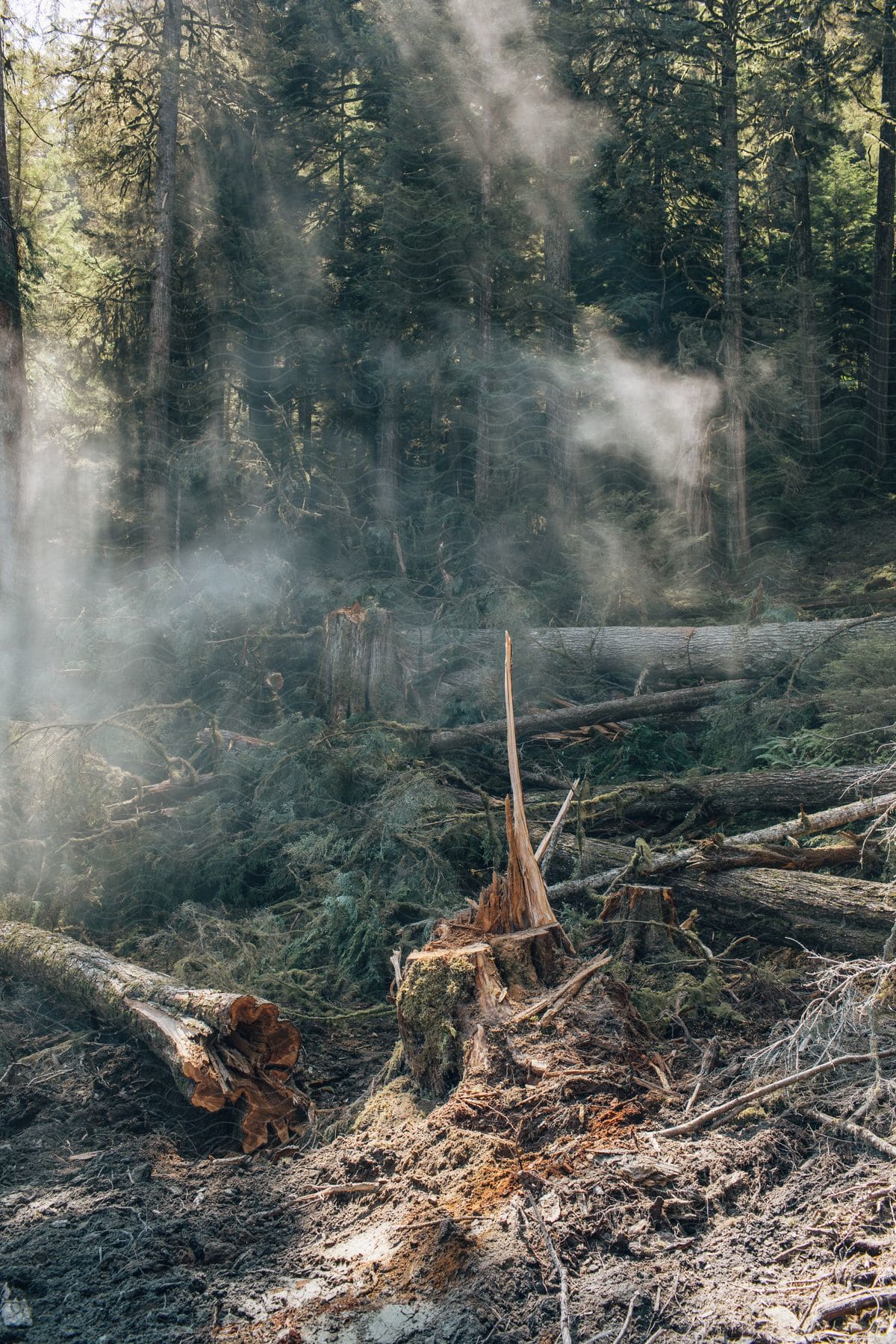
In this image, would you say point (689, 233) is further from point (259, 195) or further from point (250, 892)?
point (250, 892)

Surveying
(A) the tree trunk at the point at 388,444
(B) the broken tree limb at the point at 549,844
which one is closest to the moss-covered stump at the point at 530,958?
(B) the broken tree limb at the point at 549,844

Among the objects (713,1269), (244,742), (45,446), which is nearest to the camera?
(713,1269)

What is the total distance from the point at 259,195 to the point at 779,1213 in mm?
17580

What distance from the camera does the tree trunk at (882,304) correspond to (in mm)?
15688

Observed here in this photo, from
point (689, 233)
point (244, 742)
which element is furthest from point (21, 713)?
point (689, 233)

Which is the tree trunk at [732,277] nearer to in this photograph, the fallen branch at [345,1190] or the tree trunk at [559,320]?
the tree trunk at [559,320]

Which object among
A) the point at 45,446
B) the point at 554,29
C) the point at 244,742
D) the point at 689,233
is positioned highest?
the point at 554,29

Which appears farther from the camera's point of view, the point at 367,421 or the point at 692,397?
the point at 367,421

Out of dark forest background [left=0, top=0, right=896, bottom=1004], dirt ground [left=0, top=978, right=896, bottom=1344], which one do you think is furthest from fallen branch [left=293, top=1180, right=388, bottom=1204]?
dark forest background [left=0, top=0, right=896, bottom=1004]

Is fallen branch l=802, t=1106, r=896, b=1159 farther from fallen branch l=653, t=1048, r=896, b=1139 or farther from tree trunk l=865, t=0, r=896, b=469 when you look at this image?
tree trunk l=865, t=0, r=896, b=469

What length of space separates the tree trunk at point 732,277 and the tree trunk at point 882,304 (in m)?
2.58

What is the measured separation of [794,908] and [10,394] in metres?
11.9

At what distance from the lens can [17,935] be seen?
239 inches

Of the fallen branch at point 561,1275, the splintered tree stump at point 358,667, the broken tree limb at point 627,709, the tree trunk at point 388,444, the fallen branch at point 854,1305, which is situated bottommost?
the fallen branch at point 561,1275
